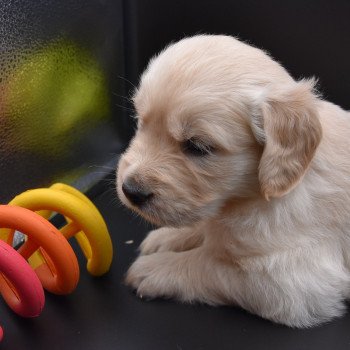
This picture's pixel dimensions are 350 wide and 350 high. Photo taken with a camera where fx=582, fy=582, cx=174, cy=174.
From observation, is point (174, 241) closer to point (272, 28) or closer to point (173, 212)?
point (173, 212)

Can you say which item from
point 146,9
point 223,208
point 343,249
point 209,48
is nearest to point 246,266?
point 223,208

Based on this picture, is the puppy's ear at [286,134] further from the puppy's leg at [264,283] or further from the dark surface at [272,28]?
the dark surface at [272,28]

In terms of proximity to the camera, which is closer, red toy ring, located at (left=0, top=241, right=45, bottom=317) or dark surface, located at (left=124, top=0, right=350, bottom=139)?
red toy ring, located at (left=0, top=241, right=45, bottom=317)

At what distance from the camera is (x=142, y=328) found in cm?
187

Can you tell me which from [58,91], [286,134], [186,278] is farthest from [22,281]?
[58,91]

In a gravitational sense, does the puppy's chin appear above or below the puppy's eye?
below

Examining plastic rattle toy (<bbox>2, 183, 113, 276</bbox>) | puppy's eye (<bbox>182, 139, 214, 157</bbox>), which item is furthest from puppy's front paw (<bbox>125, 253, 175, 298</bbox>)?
puppy's eye (<bbox>182, 139, 214, 157</bbox>)

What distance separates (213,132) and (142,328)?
0.72 metres

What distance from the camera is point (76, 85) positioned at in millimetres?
2506

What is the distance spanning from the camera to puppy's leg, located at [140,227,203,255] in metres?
2.14

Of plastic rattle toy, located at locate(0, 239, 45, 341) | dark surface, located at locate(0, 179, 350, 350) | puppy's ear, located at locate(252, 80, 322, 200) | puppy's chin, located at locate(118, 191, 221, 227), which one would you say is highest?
puppy's ear, located at locate(252, 80, 322, 200)

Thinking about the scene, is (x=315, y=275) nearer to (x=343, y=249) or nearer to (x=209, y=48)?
(x=343, y=249)

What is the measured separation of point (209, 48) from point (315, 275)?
76cm

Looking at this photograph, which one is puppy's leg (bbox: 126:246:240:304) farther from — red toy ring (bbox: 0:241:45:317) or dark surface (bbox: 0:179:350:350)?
red toy ring (bbox: 0:241:45:317)
